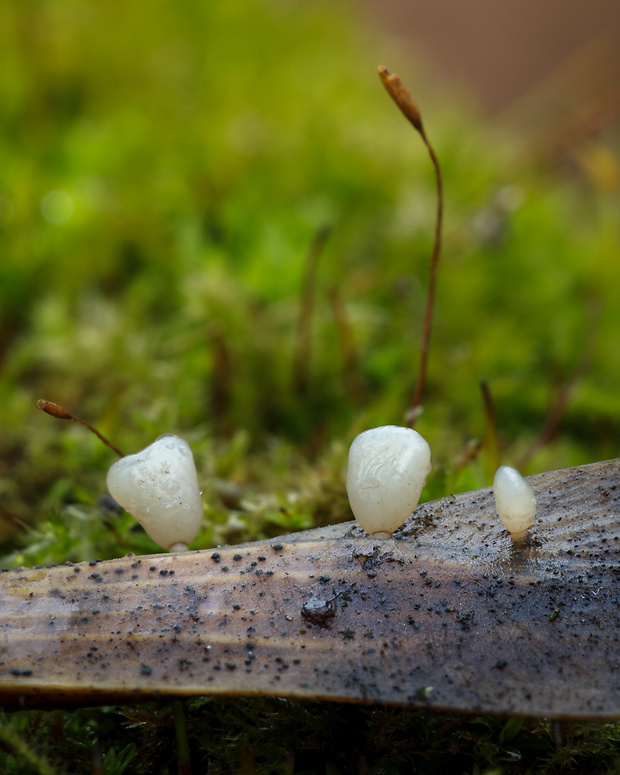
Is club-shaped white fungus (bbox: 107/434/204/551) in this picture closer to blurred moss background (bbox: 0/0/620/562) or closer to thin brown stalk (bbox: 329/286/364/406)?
blurred moss background (bbox: 0/0/620/562)

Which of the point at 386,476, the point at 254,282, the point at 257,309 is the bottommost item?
the point at 386,476

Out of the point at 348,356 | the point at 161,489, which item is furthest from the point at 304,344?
the point at 161,489

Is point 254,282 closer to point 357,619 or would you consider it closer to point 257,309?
point 257,309

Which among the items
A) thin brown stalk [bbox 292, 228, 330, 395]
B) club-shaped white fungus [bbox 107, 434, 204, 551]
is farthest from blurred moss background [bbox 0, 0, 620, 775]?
club-shaped white fungus [bbox 107, 434, 204, 551]

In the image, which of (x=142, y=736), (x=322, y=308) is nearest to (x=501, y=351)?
(x=322, y=308)

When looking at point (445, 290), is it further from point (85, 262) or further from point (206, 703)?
point (206, 703)

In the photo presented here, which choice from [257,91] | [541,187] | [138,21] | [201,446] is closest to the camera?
[201,446]
